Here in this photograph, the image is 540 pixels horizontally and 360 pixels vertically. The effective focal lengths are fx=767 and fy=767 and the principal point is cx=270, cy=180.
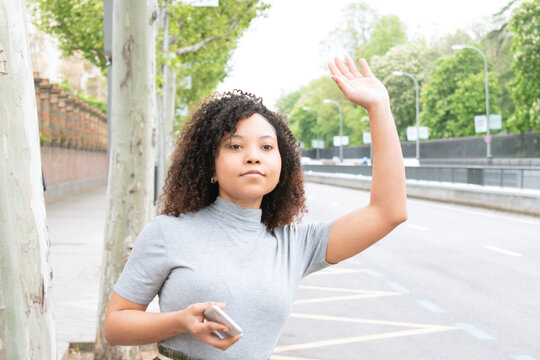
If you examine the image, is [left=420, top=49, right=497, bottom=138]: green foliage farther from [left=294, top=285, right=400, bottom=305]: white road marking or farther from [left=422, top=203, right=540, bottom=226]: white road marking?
[left=294, top=285, right=400, bottom=305]: white road marking

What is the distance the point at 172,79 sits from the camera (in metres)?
31.5

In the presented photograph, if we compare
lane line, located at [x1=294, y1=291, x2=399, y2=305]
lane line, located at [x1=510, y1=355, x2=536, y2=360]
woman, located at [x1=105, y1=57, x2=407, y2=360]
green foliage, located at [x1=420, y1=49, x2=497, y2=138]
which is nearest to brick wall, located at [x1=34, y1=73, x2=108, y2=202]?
lane line, located at [x1=294, y1=291, x2=399, y2=305]

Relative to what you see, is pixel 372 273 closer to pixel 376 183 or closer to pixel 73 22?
pixel 376 183

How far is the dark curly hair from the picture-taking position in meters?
2.35

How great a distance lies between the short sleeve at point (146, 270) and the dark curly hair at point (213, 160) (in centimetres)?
17

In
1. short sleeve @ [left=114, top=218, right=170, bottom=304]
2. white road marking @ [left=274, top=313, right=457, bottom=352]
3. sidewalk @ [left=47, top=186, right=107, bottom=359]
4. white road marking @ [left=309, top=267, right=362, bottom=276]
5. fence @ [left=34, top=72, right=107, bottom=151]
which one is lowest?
white road marking @ [left=309, top=267, right=362, bottom=276]

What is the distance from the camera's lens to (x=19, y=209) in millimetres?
2658

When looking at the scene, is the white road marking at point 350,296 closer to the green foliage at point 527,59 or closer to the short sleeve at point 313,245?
the short sleeve at point 313,245

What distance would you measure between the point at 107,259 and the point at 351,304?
3788 millimetres

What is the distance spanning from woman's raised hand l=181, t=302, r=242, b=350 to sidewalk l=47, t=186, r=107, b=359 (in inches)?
46.6

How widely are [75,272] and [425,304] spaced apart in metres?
4.62

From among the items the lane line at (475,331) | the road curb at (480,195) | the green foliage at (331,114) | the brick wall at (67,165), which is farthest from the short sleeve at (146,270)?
the green foliage at (331,114)

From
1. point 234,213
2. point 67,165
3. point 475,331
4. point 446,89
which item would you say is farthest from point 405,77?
point 234,213

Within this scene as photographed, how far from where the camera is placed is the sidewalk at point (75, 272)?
6711 millimetres
